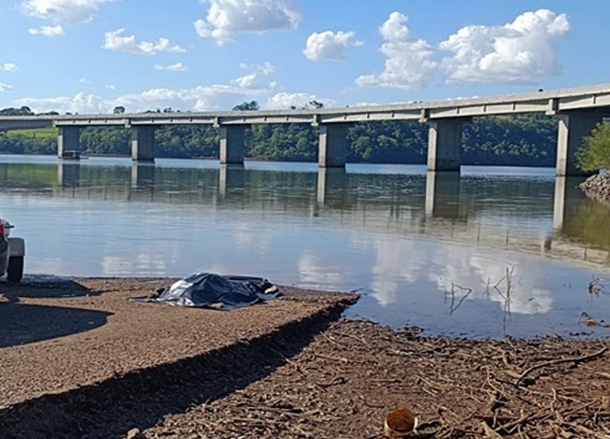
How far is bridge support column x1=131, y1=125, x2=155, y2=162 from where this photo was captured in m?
144

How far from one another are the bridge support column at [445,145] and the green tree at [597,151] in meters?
29.2

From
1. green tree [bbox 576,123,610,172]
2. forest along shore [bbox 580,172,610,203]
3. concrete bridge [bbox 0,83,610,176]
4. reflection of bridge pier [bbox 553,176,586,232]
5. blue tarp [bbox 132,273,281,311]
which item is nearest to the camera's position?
blue tarp [bbox 132,273,281,311]

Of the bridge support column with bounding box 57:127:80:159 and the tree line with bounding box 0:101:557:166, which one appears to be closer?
the bridge support column with bounding box 57:127:80:159

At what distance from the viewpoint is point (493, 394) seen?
9.72 metres

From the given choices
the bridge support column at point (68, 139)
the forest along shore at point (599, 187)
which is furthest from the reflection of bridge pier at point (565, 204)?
the bridge support column at point (68, 139)

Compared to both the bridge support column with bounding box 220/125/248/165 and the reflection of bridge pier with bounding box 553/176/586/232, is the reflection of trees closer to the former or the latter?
the reflection of bridge pier with bounding box 553/176/586/232

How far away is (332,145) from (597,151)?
183 ft

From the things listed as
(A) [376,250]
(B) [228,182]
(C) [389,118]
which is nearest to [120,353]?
(A) [376,250]

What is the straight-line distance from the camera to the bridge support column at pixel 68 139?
155000mm

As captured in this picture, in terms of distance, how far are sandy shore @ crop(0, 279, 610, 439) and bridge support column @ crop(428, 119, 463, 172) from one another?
95143mm

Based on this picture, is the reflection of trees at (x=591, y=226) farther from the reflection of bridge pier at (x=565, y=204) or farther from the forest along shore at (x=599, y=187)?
the forest along shore at (x=599, y=187)

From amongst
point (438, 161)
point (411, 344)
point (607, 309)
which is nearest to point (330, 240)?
point (607, 309)

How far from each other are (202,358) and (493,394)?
327 cm

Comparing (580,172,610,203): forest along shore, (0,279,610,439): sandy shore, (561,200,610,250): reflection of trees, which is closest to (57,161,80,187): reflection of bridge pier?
(561,200,610,250): reflection of trees
